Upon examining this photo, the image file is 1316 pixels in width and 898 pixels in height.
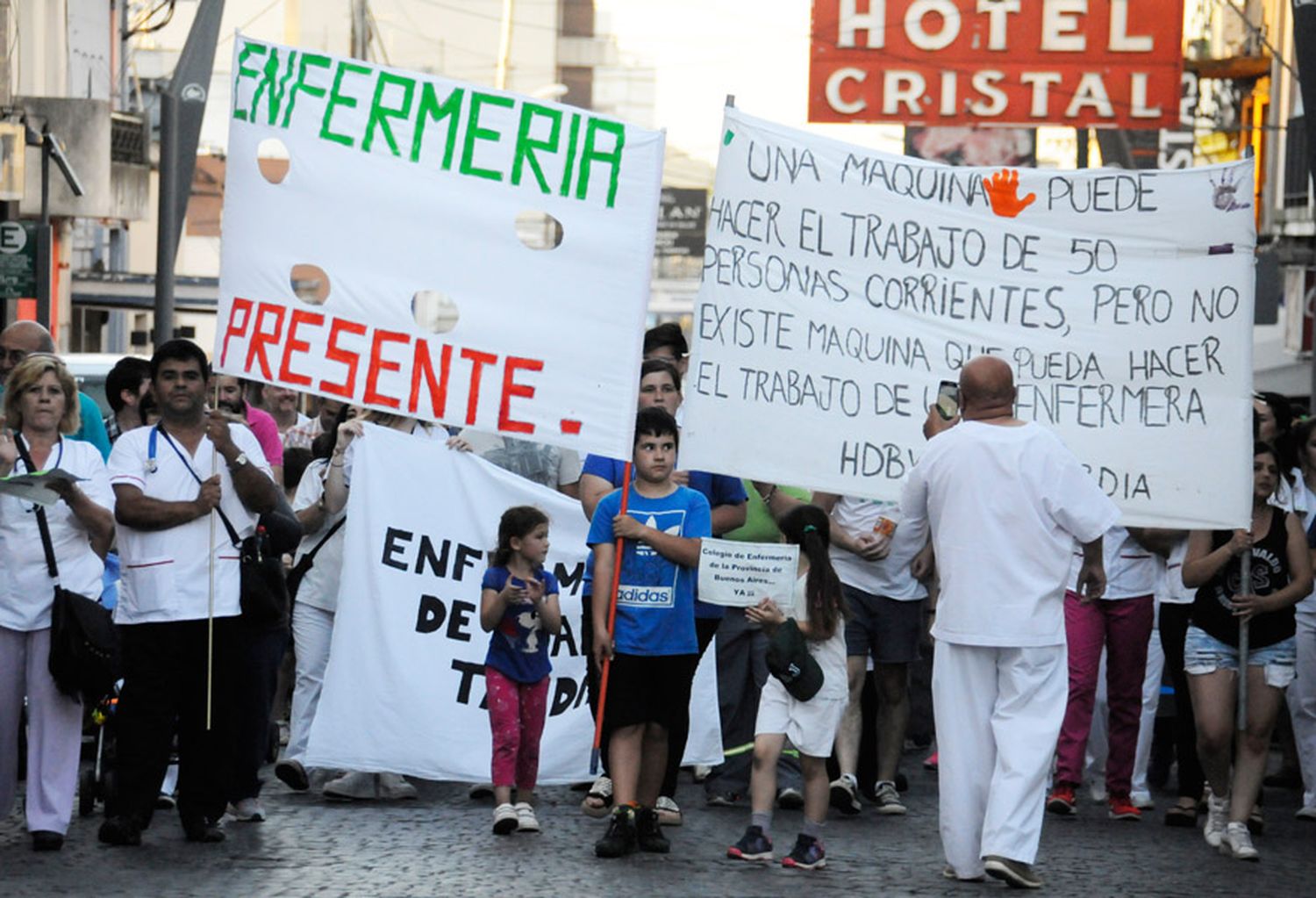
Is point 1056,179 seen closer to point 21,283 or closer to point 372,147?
point 372,147

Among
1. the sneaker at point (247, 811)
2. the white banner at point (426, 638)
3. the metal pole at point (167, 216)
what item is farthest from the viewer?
the metal pole at point (167, 216)

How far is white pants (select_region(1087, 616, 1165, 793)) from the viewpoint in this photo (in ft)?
34.3

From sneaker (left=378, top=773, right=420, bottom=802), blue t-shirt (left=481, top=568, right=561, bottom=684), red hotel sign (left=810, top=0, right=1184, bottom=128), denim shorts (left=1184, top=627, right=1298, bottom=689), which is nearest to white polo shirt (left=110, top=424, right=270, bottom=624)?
blue t-shirt (left=481, top=568, right=561, bottom=684)

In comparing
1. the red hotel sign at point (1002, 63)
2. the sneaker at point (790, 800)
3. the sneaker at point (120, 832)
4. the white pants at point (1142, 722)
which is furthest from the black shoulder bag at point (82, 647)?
the red hotel sign at point (1002, 63)

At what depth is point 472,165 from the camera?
9039mm

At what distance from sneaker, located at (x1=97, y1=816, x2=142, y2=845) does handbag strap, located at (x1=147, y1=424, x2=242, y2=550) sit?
3.52ft

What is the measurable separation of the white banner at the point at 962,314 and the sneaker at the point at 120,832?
2.47 meters

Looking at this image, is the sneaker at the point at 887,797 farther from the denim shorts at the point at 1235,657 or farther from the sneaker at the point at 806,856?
the sneaker at the point at 806,856

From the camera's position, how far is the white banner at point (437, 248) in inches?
352

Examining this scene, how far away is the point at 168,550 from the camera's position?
868cm

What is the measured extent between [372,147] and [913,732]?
4.64 metres

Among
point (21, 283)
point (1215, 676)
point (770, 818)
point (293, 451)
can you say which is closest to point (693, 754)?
point (770, 818)

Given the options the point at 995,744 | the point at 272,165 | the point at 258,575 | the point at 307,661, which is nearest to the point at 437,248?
the point at 272,165

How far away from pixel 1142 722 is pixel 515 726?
294 centimetres
